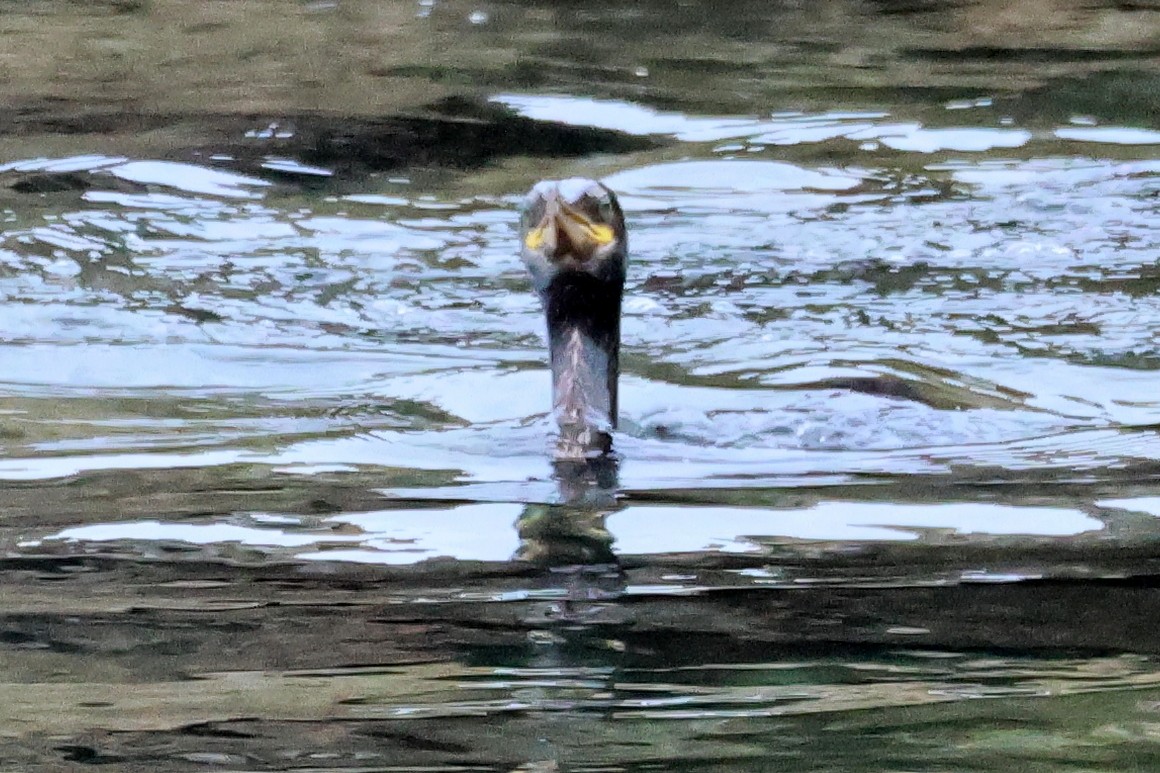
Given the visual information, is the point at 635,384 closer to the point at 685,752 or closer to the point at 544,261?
the point at 544,261

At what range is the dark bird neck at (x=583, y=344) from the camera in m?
4.43

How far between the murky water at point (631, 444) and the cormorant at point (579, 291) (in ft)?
0.43

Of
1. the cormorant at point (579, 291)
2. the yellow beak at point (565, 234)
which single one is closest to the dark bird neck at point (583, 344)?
the cormorant at point (579, 291)

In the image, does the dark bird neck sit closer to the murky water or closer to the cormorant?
the cormorant

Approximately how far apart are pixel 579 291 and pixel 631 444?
46cm

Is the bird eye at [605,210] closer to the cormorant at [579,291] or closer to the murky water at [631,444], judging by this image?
the cormorant at [579,291]

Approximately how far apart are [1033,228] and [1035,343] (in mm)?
1553

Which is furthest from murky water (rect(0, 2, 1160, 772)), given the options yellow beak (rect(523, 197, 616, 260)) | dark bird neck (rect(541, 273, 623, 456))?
yellow beak (rect(523, 197, 616, 260))

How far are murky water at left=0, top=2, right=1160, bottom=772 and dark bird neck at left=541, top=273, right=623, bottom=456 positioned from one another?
5.1 inches

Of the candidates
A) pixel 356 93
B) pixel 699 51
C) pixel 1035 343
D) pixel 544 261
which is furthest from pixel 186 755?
pixel 699 51

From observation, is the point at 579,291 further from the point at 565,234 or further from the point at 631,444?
the point at 631,444

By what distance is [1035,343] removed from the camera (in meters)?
5.59

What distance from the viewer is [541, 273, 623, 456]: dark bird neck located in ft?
14.5

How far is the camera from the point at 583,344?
448 cm
